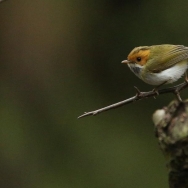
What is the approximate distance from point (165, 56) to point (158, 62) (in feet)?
0.25

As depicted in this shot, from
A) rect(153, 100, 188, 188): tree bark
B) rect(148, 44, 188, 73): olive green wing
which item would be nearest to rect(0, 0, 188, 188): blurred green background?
rect(148, 44, 188, 73): olive green wing

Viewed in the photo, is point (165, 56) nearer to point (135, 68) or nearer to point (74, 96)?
point (135, 68)

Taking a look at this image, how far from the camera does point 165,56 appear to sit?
305 centimetres

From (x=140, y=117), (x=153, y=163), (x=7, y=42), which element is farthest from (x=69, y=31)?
(x=153, y=163)

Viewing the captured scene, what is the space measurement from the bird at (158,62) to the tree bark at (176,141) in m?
1.33

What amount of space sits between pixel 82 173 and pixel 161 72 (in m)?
4.18

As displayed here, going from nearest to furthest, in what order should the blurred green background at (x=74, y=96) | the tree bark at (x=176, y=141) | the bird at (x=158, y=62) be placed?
the tree bark at (x=176, y=141), the bird at (x=158, y=62), the blurred green background at (x=74, y=96)

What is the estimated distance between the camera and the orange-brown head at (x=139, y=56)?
3037 millimetres

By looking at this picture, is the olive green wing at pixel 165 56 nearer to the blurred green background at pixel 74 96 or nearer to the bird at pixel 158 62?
the bird at pixel 158 62

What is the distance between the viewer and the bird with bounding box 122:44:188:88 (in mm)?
2881

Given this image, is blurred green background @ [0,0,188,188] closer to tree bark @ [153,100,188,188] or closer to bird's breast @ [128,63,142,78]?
bird's breast @ [128,63,142,78]

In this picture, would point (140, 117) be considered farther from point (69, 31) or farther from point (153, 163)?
point (69, 31)

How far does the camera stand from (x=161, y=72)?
3020 millimetres

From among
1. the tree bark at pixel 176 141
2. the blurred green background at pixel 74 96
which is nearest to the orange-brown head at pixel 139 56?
the tree bark at pixel 176 141
